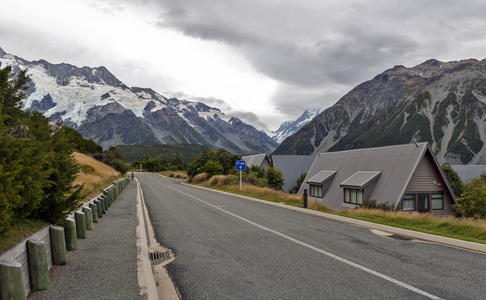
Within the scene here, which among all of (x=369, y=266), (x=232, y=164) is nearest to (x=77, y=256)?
(x=369, y=266)

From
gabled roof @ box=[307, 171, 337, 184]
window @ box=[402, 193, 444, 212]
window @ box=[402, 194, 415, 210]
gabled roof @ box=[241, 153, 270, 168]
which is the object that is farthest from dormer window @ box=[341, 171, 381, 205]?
gabled roof @ box=[241, 153, 270, 168]

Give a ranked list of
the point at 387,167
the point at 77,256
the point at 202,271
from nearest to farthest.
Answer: the point at 202,271 < the point at 77,256 < the point at 387,167

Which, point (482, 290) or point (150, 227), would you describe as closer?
point (482, 290)

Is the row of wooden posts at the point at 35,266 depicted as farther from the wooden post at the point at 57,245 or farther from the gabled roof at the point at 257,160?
the gabled roof at the point at 257,160

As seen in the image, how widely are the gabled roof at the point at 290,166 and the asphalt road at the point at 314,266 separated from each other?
46.0 meters

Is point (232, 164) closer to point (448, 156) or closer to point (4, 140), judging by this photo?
point (4, 140)

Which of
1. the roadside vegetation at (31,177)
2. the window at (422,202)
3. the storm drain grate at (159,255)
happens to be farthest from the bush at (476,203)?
the roadside vegetation at (31,177)

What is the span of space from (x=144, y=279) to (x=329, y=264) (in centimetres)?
398

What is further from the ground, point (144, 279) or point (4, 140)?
point (4, 140)

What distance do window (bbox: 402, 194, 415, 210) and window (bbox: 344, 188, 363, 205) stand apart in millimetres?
3635

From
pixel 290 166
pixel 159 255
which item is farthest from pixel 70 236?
pixel 290 166

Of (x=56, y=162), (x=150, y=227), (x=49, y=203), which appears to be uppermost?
(x=56, y=162)

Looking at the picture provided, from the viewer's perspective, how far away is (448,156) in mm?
179875

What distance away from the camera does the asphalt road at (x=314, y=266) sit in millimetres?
5180
